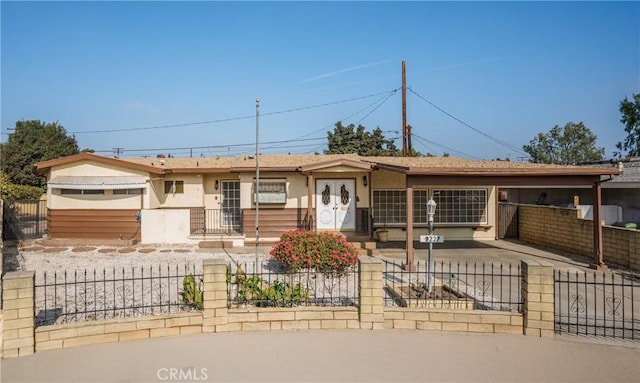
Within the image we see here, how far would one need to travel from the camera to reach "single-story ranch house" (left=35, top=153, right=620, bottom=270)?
1466 centimetres

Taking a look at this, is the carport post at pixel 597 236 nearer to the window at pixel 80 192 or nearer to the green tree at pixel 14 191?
the window at pixel 80 192

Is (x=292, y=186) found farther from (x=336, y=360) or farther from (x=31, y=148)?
(x=31, y=148)

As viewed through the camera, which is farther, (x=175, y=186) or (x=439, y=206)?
(x=439, y=206)

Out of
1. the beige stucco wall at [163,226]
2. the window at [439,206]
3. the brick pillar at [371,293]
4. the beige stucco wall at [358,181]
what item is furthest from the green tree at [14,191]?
the brick pillar at [371,293]

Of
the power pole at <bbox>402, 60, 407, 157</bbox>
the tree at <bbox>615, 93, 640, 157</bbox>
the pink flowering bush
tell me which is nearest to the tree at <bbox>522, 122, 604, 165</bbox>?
the tree at <bbox>615, 93, 640, 157</bbox>

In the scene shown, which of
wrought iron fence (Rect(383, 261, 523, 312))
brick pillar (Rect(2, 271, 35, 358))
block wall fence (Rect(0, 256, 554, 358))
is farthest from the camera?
wrought iron fence (Rect(383, 261, 523, 312))

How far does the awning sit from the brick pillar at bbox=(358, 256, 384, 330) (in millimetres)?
10951

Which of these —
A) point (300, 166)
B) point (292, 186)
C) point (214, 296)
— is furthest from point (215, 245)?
point (214, 296)

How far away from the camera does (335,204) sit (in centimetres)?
1548

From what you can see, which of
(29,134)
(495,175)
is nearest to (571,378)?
(495,175)

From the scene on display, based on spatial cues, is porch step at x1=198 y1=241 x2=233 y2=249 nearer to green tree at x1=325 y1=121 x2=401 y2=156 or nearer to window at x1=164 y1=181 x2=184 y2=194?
window at x1=164 y1=181 x2=184 y2=194

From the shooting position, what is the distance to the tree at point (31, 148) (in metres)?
36.9

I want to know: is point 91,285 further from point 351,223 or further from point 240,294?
point 351,223

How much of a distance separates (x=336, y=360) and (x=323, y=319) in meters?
1.08
